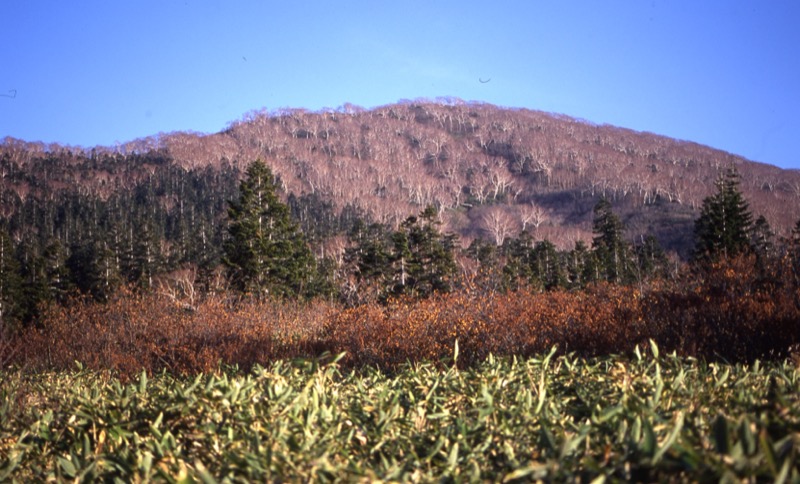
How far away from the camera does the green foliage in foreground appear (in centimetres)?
137

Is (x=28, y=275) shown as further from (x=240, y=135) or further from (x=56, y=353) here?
(x=240, y=135)

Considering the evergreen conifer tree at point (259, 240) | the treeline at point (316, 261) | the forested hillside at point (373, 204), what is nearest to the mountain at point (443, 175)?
the forested hillside at point (373, 204)

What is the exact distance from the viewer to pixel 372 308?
738 inches

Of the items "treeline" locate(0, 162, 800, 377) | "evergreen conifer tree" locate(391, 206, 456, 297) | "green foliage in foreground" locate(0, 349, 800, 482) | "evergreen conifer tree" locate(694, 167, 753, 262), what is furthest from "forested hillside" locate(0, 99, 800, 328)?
"green foliage in foreground" locate(0, 349, 800, 482)

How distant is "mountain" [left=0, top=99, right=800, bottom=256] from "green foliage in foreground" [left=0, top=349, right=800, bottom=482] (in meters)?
74.6

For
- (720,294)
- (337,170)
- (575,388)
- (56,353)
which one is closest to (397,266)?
(56,353)

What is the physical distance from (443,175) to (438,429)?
165 meters

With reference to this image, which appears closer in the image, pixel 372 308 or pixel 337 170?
pixel 372 308

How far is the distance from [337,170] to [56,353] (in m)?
141

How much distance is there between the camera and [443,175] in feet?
545

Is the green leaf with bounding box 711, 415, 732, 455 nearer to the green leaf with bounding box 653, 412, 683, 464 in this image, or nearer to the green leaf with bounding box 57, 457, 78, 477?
the green leaf with bounding box 653, 412, 683, 464

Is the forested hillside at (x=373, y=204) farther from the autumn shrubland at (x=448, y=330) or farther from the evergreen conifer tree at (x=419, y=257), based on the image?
the autumn shrubland at (x=448, y=330)

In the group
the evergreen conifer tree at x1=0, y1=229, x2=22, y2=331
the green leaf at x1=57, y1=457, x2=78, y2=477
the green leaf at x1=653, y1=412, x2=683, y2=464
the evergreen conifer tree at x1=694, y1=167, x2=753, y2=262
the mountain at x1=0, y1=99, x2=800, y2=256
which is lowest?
the evergreen conifer tree at x1=0, y1=229, x2=22, y2=331

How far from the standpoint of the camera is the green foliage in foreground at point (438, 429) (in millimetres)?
1369
